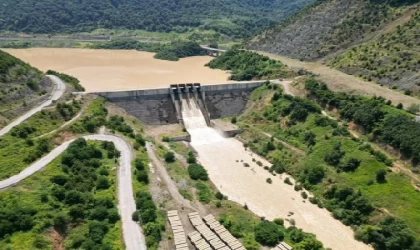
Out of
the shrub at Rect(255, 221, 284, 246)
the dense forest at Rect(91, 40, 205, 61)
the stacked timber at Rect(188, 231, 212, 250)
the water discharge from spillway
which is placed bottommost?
the water discharge from spillway

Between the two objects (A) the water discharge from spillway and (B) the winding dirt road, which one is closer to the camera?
(B) the winding dirt road

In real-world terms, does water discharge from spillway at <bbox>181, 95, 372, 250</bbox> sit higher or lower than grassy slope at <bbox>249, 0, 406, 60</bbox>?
→ lower

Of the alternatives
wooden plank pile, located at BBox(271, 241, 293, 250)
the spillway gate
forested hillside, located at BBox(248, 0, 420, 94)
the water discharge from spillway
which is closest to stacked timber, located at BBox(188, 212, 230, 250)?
wooden plank pile, located at BBox(271, 241, 293, 250)

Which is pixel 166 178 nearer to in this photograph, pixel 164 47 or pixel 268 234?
pixel 268 234

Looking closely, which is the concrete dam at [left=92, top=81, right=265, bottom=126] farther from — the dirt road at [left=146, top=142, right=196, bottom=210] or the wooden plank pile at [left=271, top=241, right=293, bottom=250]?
the wooden plank pile at [left=271, top=241, right=293, bottom=250]

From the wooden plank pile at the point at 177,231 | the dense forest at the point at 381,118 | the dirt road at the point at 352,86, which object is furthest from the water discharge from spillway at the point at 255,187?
the dirt road at the point at 352,86

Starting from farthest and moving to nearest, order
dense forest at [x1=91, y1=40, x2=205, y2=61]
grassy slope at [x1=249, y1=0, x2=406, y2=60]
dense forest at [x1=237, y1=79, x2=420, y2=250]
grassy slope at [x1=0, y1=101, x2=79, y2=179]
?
dense forest at [x1=91, y1=40, x2=205, y2=61]
grassy slope at [x1=249, y1=0, x2=406, y2=60]
dense forest at [x1=237, y1=79, x2=420, y2=250]
grassy slope at [x1=0, y1=101, x2=79, y2=179]
